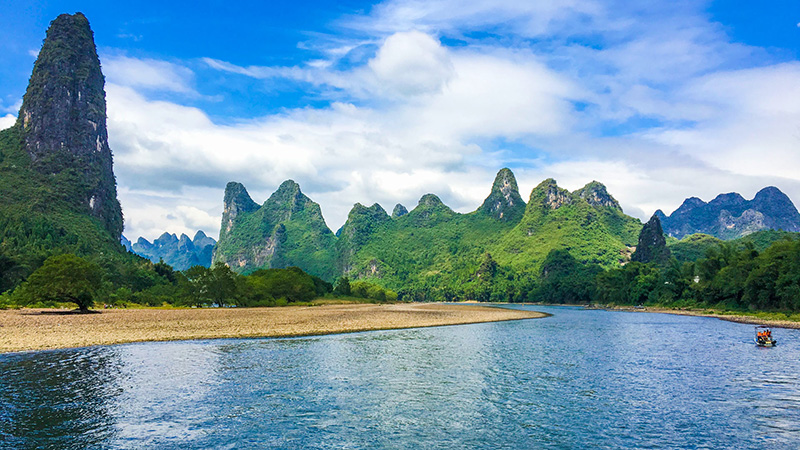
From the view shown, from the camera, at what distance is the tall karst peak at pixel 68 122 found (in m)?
176

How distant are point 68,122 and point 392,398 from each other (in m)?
218

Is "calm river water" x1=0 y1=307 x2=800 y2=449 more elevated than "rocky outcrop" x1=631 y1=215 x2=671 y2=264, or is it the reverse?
"rocky outcrop" x1=631 y1=215 x2=671 y2=264

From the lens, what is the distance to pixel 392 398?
23.8 m

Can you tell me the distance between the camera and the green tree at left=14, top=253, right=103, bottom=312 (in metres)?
66.2

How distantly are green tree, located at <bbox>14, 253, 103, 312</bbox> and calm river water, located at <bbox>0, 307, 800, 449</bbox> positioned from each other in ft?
123

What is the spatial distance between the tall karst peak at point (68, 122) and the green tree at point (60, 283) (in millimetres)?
120760

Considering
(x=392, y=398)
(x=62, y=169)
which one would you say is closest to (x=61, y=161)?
(x=62, y=169)

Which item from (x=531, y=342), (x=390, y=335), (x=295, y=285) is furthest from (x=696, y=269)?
(x=295, y=285)

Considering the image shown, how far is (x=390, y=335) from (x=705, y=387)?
3346 centimetres

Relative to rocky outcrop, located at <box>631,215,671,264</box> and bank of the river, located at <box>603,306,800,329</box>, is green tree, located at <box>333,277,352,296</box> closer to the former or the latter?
bank of the river, located at <box>603,306,800,329</box>

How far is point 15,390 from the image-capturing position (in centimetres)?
2267

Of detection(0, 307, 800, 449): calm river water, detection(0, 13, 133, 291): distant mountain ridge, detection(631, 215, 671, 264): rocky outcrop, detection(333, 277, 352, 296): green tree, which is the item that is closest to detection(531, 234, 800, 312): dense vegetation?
detection(631, 215, 671, 264): rocky outcrop

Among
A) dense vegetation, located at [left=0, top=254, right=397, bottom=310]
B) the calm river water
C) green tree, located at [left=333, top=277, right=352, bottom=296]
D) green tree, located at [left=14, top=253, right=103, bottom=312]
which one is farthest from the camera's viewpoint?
green tree, located at [left=333, top=277, right=352, bottom=296]

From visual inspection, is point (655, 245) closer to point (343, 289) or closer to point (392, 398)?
point (343, 289)
